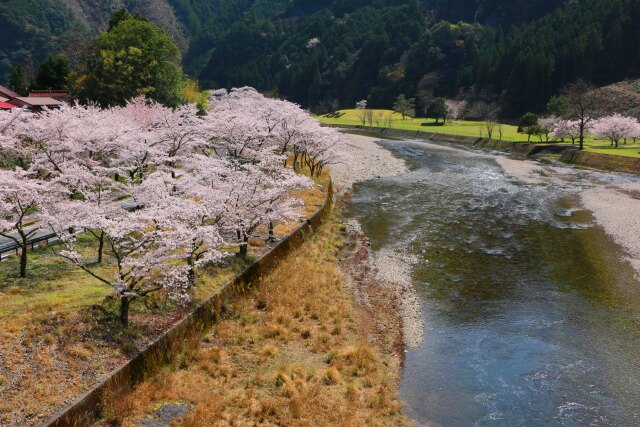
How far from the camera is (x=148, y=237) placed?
14586mm

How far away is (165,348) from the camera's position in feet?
46.6

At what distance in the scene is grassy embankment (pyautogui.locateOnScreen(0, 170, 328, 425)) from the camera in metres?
11.2

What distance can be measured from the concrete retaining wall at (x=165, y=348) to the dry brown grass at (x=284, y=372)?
0.36 metres

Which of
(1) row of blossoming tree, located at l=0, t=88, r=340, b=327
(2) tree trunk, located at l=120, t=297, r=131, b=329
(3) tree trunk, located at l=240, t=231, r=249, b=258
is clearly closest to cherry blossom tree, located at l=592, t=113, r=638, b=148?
(1) row of blossoming tree, located at l=0, t=88, r=340, b=327

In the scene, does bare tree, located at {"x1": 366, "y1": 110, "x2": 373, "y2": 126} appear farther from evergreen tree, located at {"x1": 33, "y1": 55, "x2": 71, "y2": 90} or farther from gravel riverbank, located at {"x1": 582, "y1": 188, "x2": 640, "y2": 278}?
gravel riverbank, located at {"x1": 582, "y1": 188, "x2": 640, "y2": 278}

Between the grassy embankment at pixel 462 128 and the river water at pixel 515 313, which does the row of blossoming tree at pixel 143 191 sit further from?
the grassy embankment at pixel 462 128

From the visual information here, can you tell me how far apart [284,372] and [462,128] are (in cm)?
8976

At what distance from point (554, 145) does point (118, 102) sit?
55.2 m

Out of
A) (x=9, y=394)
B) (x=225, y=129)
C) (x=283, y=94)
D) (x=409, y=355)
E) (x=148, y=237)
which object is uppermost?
(x=283, y=94)

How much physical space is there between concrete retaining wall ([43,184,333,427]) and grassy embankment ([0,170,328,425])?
1.04 feet

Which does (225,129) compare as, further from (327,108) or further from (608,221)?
(327,108)

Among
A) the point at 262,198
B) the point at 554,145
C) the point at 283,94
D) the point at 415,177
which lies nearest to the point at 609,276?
the point at 262,198

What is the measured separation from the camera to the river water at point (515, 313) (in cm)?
1367

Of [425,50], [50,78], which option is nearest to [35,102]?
[50,78]
